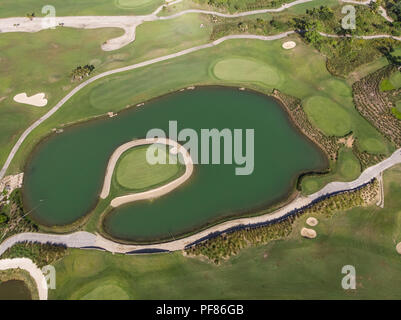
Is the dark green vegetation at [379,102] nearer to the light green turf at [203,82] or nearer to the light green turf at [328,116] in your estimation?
the light green turf at [203,82]

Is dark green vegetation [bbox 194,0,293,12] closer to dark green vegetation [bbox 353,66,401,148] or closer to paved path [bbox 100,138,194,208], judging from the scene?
dark green vegetation [bbox 353,66,401,148]

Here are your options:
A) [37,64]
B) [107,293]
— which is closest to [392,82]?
[107,293]

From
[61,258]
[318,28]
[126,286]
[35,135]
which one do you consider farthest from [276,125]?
[35,135]

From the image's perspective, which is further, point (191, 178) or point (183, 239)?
point (191, 178)

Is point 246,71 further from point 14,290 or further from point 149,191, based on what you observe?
point 14,290

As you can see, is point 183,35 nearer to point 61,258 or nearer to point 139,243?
point 139,243

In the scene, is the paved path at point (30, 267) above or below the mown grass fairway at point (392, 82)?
below

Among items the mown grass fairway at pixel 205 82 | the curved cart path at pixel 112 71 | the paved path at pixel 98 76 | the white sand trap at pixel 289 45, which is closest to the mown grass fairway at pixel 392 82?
the mown grass fairway at pixel 205 82
